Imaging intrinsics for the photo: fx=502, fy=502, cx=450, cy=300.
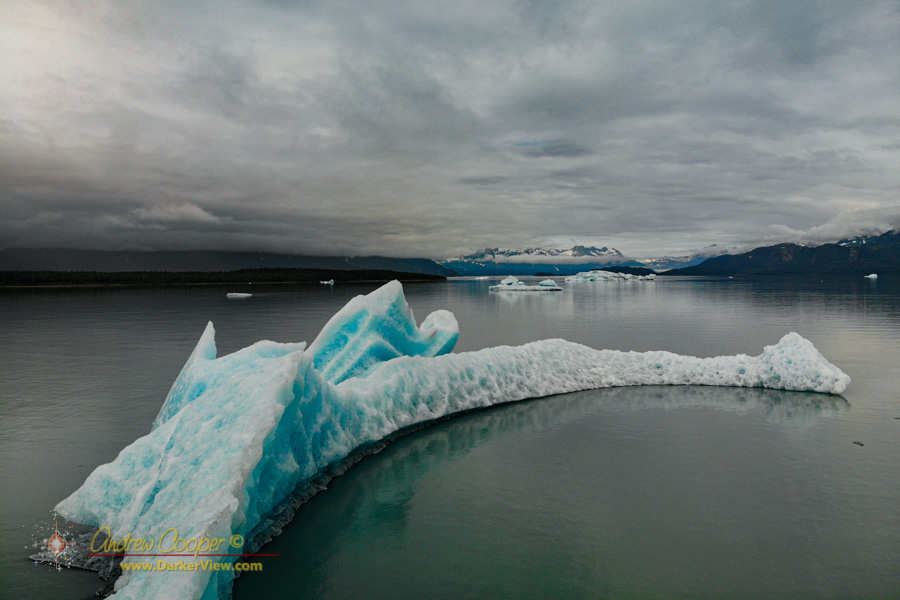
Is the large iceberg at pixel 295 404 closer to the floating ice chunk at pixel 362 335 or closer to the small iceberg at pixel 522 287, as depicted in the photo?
the floating ice chunk at pixel 362 335

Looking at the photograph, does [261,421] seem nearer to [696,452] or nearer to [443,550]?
[443,550]

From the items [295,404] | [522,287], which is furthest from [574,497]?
[522,287]

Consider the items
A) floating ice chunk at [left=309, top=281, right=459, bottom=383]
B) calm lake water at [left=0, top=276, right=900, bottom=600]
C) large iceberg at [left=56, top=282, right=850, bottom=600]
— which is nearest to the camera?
large iceberg at [left=56, top=282, right=850, bottom=600]

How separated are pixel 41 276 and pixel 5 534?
117141mm

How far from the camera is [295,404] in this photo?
218 inches

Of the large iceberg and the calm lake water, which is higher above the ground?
the large iceberg

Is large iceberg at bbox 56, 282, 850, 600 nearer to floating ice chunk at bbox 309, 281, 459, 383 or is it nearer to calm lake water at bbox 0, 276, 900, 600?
floating ice chunk at bbox 309, 281, 459, 383

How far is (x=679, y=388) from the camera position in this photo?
11367 millimetres

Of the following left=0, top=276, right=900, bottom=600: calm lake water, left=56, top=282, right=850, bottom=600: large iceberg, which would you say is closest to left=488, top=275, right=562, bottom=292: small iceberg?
left=0, top=276, right=900, bottom=600: calm lake water

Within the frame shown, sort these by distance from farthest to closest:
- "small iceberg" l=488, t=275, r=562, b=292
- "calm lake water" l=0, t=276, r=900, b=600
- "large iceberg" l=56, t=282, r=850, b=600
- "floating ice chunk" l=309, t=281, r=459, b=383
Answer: "small iceberg" l=488, t=275, r=562, b=292, "floating ice chunk" l=309, t=281, r=459, b=383, "calm lake water" l=0, t=276, r=900, b=600, "large iceberg" l=56, t=282, r=850, b=600

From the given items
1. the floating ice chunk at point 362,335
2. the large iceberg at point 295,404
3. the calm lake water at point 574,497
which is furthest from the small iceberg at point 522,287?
the floating ice chunk at point 362,335

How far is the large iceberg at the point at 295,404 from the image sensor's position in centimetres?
416

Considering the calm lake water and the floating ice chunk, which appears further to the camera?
the floating ice chunk

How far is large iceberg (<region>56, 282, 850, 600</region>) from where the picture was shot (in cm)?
416
